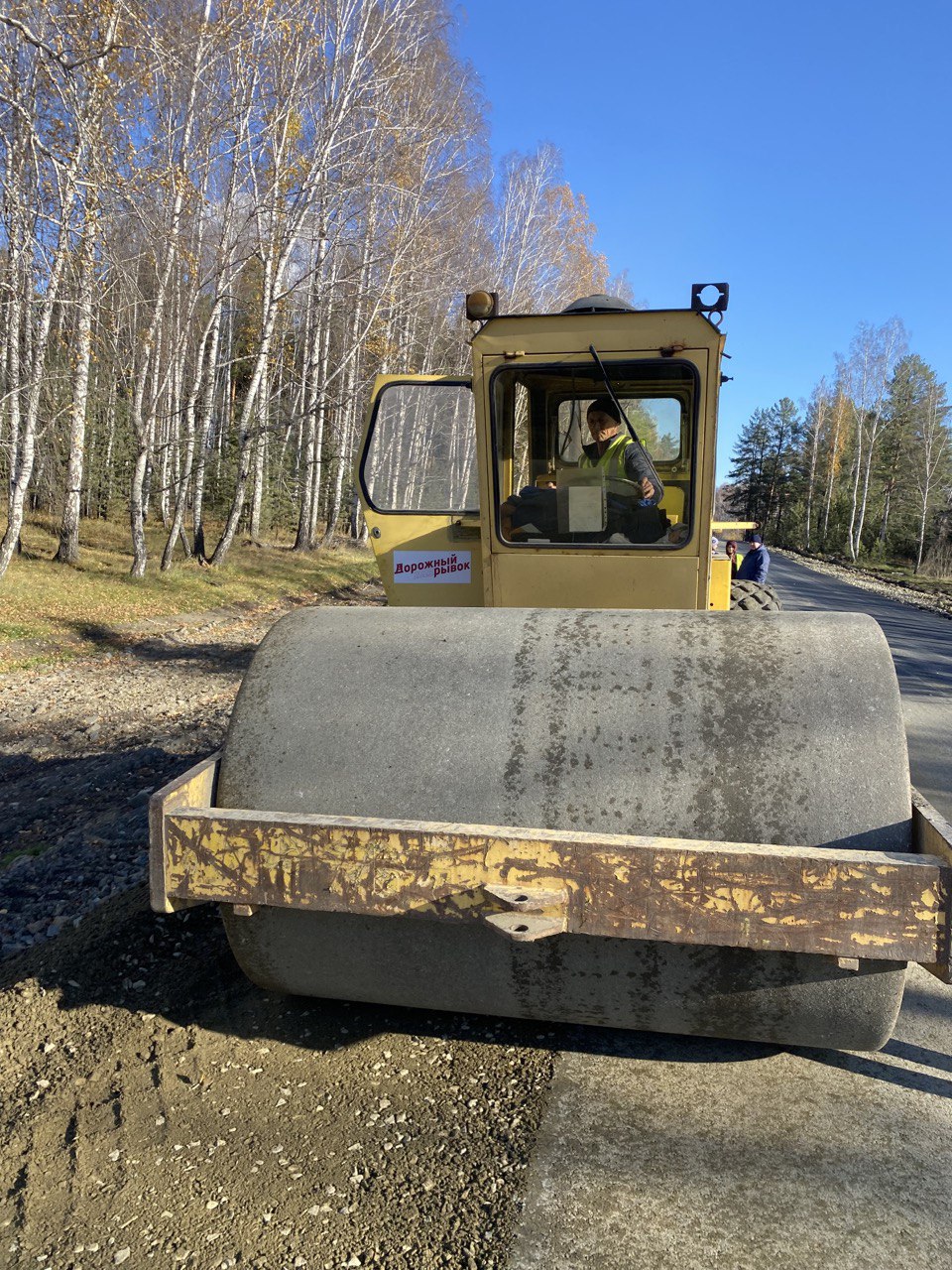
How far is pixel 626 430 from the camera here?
405cm

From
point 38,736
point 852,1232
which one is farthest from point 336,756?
point 38,736

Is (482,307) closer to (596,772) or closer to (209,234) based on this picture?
(596,772)

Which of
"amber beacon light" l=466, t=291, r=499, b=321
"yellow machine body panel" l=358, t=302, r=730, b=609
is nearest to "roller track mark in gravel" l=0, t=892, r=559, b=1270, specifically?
"yellow machine body panel" l=358, t=302, r=730, b=609

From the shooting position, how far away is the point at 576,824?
97.3 inches

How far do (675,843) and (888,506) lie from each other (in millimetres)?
58246

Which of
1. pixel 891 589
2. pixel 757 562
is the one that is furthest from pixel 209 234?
pixel 891 589

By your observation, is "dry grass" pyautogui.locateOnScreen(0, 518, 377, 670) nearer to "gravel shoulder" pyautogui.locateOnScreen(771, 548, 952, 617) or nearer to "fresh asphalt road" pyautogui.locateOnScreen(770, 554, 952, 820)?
"fresh asphalt road" pyautogui.locateOnScreen(770, 554, 952, 820)

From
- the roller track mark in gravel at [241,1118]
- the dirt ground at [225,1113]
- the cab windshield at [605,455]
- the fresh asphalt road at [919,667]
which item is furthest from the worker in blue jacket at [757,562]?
the roller track mark in gravel at [241,1118]

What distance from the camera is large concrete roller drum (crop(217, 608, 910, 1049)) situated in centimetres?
242

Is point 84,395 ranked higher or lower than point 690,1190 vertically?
higher

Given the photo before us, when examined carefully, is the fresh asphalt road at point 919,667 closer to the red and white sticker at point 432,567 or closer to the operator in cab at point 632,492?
the operator in cab at point 632,492

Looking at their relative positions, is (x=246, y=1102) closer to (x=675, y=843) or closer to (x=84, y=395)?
(x=675, y=843)

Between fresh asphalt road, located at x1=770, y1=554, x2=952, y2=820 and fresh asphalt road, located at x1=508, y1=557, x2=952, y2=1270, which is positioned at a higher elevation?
fresh asphalt road, located at x1=508, y1=557, x2=952, y2=1270

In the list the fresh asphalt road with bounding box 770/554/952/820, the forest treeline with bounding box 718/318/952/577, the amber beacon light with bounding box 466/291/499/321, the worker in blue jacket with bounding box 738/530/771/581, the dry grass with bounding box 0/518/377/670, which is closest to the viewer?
the amber beacon light with bounding box 466/291/499/321
